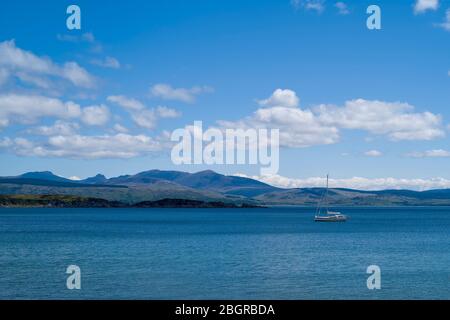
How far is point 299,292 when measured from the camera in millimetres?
55406

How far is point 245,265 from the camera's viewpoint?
7944 cm

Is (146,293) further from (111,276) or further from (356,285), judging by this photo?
(356,285)

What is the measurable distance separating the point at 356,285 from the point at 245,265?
23211mm

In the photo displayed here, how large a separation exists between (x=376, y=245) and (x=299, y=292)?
6941 cm
